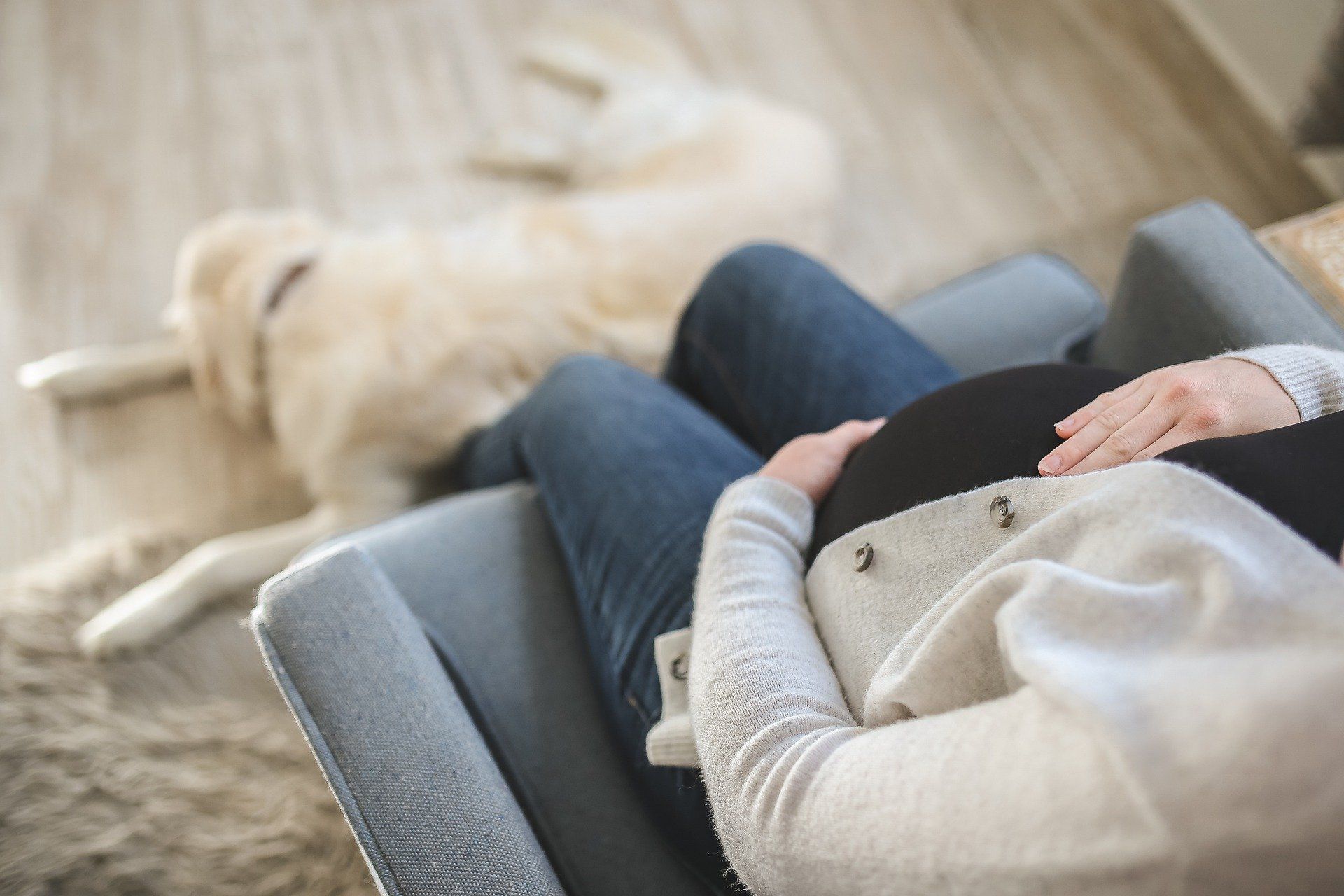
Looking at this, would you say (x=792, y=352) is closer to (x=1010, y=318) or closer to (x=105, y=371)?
(x=1010, y=318)

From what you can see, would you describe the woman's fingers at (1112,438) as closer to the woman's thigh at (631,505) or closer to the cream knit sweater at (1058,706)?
the cream knit sweater at (1058,706)

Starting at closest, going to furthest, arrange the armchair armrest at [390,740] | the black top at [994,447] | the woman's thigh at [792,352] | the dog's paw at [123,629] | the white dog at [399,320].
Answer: the black top at [994,447], the armchair armrest at [390,740], the woman's thigh at [792,352], the dog's paw at [123,629], the white dog at [399,320]

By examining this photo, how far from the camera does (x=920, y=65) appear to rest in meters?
2.11

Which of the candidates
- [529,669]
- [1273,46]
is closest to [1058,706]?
[529,669]

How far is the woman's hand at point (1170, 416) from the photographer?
1.93 ft

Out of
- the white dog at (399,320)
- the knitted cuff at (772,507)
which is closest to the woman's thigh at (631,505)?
the knitted cuff at (772,507)

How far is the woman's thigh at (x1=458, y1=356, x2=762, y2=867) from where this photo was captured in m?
0.79

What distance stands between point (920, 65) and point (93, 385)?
2.03 m

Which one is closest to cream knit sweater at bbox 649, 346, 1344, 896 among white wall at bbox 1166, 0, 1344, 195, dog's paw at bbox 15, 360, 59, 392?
dog's paw at bbox 15, 360, 59, 392

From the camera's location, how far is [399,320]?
1366 mm

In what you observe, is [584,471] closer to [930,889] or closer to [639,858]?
[639,858]

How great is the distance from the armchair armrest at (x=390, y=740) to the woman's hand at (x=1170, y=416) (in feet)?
1.67

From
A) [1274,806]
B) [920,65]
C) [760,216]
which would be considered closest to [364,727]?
[1274,806]

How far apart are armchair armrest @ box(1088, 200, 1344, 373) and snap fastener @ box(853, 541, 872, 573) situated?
47cm
